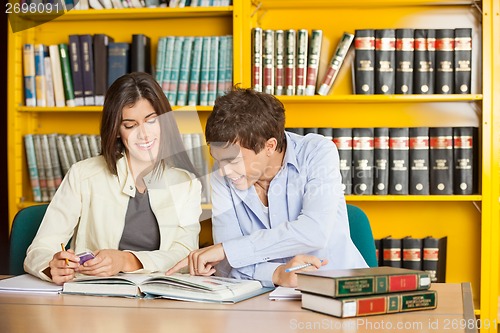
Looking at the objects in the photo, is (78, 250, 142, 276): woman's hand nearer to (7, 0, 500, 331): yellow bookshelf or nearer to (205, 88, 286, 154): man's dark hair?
(205, 88, 286, 154): man's dark hair

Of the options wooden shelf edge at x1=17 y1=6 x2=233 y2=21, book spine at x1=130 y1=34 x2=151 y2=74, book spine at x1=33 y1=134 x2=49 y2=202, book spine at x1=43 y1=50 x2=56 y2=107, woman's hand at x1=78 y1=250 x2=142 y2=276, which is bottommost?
woman's hand at x1=78 y1=250 x2=142 y2=276

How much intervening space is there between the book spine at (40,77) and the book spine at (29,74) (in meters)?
0.01

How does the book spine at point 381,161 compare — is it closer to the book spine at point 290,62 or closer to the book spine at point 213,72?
the book spine at point 290,62

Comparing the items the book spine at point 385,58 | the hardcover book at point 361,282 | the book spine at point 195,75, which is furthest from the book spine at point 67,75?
the hardcover book at point 361,282

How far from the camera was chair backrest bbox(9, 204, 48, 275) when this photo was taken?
2297 millimetres

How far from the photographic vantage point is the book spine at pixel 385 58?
318 centimetres

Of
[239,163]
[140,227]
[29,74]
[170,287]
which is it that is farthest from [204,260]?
[29,74]

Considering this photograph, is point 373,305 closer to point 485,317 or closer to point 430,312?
point 430,312

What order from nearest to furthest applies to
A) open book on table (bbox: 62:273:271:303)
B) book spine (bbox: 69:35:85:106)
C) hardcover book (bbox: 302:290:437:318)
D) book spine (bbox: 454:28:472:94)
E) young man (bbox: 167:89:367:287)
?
hardcover book (bbox: 302:290:437:318) → open book on table (bbox: 62:273:271:303) → young man (bbox: 167:89:367:287) → book spine (bbox: 454:28:472:94) → book spine (bbox: 69:35:85:106)

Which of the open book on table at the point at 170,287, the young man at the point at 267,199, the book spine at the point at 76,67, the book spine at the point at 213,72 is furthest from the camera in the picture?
the book spine at the point at 76,67

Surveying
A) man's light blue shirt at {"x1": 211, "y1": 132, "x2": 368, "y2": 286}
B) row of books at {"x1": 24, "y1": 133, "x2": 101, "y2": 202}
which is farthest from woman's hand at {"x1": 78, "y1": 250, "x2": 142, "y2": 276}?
row of books at {"x1": 24, "y1": 133, "x2": 101, "y2": 202}

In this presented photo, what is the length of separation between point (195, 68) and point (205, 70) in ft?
0.15

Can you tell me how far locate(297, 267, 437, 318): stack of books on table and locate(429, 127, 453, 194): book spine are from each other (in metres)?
1.66

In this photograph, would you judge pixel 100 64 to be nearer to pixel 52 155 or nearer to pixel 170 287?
pixel 52 155
